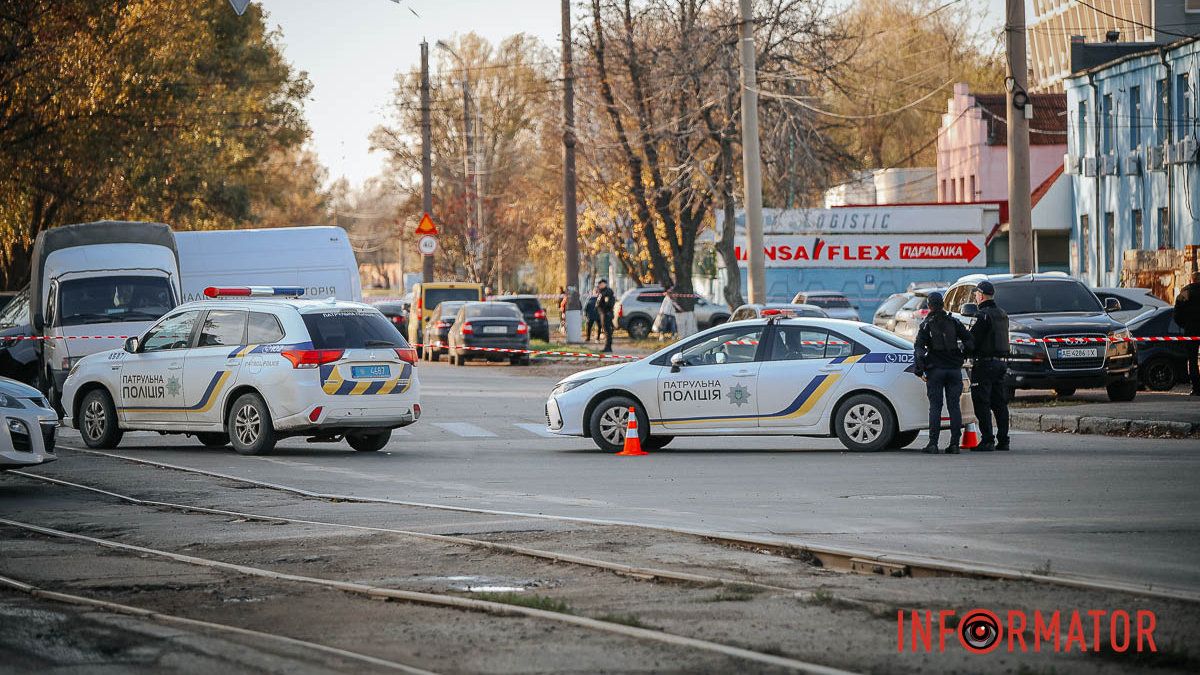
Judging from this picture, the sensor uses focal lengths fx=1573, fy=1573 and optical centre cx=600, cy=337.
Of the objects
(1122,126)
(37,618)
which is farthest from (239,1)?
(1122,126)

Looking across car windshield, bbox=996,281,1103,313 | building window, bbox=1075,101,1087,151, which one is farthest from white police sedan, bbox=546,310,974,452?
building window, bbox=1075,101,1087,151

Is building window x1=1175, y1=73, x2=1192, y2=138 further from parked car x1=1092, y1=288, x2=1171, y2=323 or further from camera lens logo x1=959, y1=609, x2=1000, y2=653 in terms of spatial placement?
camera lens logo x1=959, y1=609, x2=1000, y2=653

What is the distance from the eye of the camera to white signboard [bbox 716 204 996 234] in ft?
170

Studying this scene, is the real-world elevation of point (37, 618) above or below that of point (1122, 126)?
below

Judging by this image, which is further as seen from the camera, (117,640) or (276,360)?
(276,360)

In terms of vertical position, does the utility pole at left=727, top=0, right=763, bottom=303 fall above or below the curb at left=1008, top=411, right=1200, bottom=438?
above

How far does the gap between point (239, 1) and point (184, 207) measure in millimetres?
23291

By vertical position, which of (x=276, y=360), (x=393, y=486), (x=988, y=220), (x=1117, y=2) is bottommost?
(x=393, y=486)

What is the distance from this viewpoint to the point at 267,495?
1427cm

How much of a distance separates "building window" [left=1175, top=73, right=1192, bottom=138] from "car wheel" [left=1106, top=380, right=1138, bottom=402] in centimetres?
1833

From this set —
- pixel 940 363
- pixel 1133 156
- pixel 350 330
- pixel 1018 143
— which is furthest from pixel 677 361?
pixel 1133 156

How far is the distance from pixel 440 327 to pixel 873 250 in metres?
17.0

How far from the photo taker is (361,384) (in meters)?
18.0

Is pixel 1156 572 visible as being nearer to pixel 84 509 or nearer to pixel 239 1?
pixel 84 509
